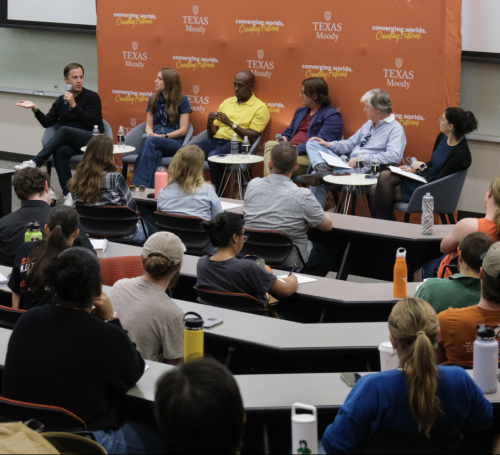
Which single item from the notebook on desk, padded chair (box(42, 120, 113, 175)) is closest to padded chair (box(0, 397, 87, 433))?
the notebook on desk

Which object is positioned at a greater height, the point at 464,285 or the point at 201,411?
the point at 201,411

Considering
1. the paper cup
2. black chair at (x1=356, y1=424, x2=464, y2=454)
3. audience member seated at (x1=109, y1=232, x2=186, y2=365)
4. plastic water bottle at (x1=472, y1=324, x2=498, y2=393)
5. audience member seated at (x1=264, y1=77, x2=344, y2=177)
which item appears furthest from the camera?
audience member seated at (x1=264, y1=77, x2=344, y2=177)

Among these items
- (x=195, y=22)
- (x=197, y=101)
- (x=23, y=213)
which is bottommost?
(x=23, y=213)

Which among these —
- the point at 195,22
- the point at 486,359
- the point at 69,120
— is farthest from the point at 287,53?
the point at 486,359

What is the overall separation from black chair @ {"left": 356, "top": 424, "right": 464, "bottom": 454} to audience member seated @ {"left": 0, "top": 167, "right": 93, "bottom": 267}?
7.85ft

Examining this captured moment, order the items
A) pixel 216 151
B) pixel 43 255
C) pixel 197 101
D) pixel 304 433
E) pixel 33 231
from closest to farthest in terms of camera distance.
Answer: pixel 304 433 → pixel 43 255 → pixel 33 231 → pixel 216 151 → pixel 197 101

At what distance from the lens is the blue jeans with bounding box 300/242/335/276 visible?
4500 millimetres

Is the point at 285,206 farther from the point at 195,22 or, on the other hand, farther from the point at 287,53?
the point at 195,22

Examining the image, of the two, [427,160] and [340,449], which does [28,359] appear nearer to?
[340,449]

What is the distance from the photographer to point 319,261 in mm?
4582

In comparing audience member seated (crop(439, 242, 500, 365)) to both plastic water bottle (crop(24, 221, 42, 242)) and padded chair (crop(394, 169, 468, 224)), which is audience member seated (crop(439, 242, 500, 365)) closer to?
plastic water bottle (crop(24, 221, 42, 242))

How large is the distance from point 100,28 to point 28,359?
6.49m

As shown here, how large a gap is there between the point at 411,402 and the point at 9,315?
1748 millimetres

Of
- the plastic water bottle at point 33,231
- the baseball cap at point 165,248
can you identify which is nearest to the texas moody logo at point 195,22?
the plastic water bottle at point 33,231
